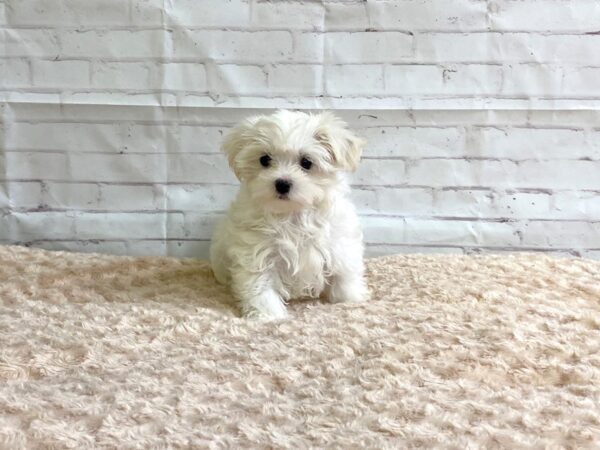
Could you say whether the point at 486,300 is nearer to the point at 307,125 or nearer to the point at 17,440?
the point at 307,125

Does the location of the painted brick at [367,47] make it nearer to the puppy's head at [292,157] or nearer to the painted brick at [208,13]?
the painted brick at [208,13]

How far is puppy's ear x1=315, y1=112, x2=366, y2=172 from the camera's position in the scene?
1.83m

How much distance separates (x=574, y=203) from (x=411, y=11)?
39.9 inches

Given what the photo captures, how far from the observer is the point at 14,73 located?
2301 mm

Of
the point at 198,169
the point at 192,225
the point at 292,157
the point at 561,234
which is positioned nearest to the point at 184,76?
the point at 198,169

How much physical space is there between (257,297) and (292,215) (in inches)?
11.5

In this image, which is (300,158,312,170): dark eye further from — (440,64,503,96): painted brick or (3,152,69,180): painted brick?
(3,152,69,180): painted brick

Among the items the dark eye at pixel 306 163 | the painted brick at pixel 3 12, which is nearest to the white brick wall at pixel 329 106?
the painted brick at pixel 3 12

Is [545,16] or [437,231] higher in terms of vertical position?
[545,16]

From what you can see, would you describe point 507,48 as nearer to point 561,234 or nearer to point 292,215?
point 561,234

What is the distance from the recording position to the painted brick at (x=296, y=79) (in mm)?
2277

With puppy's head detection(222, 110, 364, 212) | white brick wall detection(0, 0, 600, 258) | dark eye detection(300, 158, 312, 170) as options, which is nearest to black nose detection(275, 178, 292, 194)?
puppy's head detection(222, 110, 364, 212)

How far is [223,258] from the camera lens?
2066mm

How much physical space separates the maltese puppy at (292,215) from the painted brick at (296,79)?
43 centimetres
